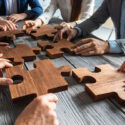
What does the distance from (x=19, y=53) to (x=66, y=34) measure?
458 millimetres

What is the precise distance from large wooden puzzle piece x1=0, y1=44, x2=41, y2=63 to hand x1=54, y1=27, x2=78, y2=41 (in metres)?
0.23

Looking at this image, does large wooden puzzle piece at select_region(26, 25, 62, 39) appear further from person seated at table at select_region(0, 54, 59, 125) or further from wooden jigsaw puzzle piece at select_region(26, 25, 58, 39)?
person seated at table at select_region(0, 54, 59, 125)

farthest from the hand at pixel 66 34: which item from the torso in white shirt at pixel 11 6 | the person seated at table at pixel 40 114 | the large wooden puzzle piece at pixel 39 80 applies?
the torso in white shirt at pixel 11 6

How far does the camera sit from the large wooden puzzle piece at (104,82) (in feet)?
1.91

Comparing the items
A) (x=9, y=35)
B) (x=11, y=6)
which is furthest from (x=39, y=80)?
(x=11, y=6)

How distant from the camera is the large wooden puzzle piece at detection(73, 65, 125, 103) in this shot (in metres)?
0.58

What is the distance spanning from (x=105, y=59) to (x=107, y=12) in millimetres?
635

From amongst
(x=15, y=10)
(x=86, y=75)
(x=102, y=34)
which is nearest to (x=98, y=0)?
(x=102, y=34)

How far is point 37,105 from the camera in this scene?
476 mm

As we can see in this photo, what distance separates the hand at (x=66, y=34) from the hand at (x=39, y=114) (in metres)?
0.69

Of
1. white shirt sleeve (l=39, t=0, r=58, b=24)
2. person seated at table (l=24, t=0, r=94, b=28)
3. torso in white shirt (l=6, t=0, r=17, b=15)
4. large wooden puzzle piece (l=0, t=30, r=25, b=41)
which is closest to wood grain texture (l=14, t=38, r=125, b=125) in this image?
large wooden puzzle piece (l=0, t=30, r=25, b=41)

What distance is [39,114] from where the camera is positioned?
1.53ft

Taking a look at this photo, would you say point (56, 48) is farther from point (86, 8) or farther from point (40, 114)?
point (86, 8)

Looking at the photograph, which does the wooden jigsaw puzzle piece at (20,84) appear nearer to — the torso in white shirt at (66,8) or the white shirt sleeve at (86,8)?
the white shirt sleeve at (86,8)
